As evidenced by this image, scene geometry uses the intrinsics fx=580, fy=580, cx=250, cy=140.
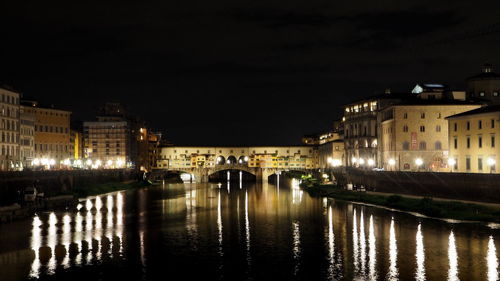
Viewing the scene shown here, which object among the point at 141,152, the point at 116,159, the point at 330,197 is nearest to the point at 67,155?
the point at 116,159

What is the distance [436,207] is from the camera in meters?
55.5

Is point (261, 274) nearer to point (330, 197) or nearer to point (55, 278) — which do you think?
point (55, 278)

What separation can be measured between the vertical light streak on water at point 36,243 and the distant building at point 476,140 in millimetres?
45327

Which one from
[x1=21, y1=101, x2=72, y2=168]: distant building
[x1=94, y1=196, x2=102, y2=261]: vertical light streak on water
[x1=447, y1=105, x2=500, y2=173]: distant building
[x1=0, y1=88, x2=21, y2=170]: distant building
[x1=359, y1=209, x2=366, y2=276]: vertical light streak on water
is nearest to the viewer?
[x1=359, y1=209, x2=366, y2=276]: vertical light streak on water

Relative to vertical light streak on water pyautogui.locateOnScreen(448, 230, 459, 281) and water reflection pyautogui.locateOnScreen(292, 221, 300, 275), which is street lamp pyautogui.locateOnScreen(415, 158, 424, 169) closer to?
water reflection pyautogui.locateOnScreen(292, 221, 300, 275)

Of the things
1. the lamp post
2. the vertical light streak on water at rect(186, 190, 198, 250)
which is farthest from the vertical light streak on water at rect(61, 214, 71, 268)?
the lamp post

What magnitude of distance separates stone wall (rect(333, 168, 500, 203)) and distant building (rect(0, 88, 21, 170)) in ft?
177

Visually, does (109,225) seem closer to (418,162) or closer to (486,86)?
(418,162)

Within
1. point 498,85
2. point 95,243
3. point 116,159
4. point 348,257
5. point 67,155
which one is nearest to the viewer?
point 348,257

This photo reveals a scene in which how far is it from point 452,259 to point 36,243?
28.5m

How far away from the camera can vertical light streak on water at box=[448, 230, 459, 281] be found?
31.6 meters

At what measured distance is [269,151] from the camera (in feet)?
594

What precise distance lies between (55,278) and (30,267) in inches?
128

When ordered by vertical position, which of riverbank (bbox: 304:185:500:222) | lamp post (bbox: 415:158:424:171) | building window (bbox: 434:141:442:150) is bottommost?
riverbank (bbox: 304:185:500:222)
